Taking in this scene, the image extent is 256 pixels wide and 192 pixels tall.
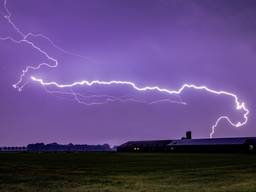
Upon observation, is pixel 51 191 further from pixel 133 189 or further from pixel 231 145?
pixel 231 145

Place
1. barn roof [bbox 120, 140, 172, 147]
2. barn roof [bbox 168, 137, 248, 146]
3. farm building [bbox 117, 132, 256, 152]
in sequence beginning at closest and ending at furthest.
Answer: farm building [bbox 117, 132, 256, 152] → barn roof [bbox 168, 137, 248, 146] → barn roof [bbox 120, 140, 172, 147]

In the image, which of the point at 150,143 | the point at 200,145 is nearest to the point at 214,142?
the point at 200,145

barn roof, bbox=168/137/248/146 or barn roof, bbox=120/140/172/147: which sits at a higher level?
barn roof, bbox=168/137/248/146

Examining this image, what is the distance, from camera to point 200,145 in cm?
10188

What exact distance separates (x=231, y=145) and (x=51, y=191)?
76211mm

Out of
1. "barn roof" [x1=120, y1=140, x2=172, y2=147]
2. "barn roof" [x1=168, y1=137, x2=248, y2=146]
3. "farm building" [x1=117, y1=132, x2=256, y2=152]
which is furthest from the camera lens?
"barn roof" [x1=120, y1=140, x2=172, y2=147]

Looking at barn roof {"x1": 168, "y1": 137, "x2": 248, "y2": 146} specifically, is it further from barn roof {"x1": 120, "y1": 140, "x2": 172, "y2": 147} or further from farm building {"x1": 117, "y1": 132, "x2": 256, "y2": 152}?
barn roof {"x1": 120, "y1": 140, "x2": 172, "y2": 147}

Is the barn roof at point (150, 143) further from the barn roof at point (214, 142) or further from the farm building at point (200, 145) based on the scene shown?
the barn roof at point (214, 142)

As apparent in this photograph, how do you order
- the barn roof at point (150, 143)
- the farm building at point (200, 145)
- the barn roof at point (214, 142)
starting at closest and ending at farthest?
the farm building at point (200, 145) < the barn roof at point (214, 142) < the barn roof at point (150, 143)

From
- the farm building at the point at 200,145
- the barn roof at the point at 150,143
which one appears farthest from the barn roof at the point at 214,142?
the barn roof at the point at 150,143

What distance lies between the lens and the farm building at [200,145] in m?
90.4

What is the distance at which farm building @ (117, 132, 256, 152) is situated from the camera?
90438mm

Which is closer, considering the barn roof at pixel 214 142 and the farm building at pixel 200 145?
the farm building at pixel 200 145

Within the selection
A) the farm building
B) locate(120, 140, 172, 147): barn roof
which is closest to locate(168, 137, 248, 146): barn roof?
the farm building
